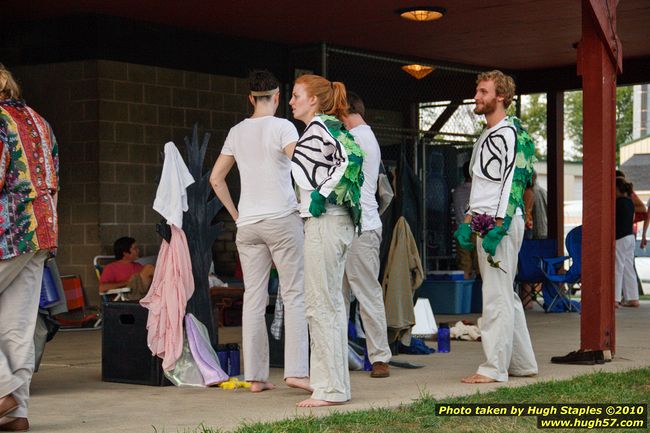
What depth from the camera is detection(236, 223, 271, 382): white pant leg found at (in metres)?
6.99

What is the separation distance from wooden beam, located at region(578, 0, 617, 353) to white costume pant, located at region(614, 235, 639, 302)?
614 cm

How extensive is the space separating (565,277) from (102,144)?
5.31 meters

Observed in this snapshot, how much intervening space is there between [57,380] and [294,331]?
185cm

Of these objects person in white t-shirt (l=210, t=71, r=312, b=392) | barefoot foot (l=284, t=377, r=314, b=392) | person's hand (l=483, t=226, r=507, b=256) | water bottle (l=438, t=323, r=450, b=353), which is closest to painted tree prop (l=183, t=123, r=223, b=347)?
person in white t-shirt (l=210, t=71, r=312, b=392)

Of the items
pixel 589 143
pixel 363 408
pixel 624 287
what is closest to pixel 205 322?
pixel 363 408

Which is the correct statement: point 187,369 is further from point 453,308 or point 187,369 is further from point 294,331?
point 453,308

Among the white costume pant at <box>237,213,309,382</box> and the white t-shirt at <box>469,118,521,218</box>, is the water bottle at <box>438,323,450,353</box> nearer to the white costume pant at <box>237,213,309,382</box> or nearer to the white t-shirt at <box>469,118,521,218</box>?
the white t-shirt at <box>469,118,521,218</box>

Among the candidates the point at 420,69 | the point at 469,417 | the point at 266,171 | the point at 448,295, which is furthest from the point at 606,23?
the point at 448,295

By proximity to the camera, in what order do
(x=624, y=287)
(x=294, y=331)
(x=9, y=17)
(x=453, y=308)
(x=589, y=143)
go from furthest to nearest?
(x=624, y=287) → (x=453, y=308) → (x=9, y=17) → (x=589, y=143) → (x=294, y=331)

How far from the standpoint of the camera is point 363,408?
244 inches

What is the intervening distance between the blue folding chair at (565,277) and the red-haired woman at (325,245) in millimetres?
7535

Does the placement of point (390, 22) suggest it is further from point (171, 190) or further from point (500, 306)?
point (500, 306)

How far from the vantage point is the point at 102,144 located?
1213 cm

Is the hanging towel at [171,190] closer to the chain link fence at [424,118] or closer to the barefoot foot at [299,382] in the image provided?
the barefoot foot at [299,382]
